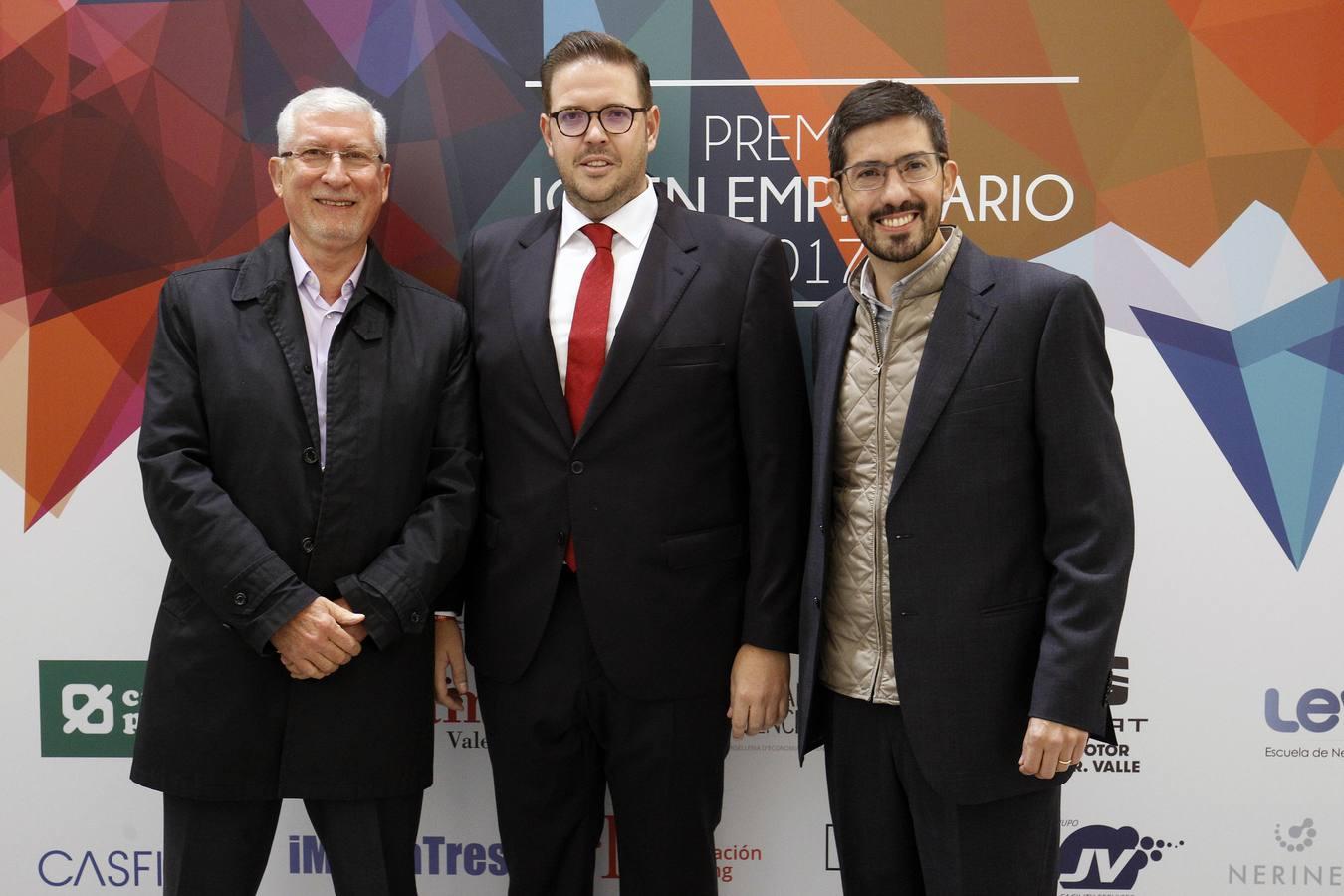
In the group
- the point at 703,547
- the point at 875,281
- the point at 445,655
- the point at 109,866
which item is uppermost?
the point at 875,281

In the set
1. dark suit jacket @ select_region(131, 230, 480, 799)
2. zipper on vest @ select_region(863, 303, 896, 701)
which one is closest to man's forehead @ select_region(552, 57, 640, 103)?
dark suit jacket @ select_region(131, 230, 480, 799)

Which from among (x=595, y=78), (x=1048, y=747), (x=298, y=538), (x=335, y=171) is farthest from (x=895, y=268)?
(x=298, y=538)

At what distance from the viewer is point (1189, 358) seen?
265 centimetres

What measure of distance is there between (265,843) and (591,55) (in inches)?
71.5

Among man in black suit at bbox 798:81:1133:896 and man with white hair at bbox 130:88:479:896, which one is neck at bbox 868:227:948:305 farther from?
man with white hair at bbox 130:88:479:896

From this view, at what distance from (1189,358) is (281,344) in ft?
7.16

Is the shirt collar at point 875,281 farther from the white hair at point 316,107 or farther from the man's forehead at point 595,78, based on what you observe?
the white hair at point 316,107

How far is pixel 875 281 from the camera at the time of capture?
1.98 meters

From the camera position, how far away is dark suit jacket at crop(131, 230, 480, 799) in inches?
81.7

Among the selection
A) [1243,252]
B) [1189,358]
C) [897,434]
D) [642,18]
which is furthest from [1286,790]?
[642,18]

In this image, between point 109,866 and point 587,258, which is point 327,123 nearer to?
point 587,258

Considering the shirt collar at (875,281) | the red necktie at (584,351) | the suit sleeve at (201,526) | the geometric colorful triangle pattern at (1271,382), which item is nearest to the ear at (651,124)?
the red necktie at (584,351)

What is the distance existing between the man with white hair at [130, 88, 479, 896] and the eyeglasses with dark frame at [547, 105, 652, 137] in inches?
18.0

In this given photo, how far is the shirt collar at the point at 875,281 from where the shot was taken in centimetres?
187
